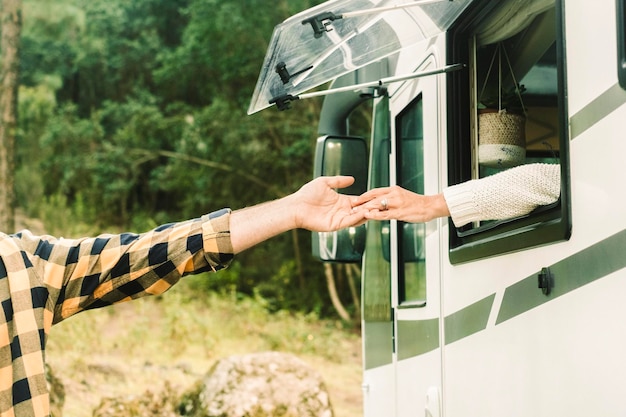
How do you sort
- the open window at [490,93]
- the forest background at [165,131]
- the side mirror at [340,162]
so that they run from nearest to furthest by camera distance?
the open window at [490,93]
the side mirror at [340,162]
the forest background at [165,131]

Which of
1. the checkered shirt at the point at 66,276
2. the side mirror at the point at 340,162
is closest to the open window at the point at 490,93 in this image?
the checkered shirt at the point at 66,276

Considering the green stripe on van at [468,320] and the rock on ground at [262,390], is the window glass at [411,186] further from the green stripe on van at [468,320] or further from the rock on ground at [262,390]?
the rock on ground at [262,390]

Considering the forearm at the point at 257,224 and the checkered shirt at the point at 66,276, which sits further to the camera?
the forearm at the point at 257,224

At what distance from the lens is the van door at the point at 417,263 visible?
2734 mm

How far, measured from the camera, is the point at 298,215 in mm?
1987

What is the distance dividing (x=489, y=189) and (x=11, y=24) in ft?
33.7

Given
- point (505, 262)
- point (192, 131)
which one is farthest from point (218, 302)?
point (505, 262)

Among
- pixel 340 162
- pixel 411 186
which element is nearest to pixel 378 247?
pixel 340 162

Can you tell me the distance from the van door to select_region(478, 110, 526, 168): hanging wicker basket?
0.78 feet

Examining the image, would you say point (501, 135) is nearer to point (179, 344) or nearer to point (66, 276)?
point (66, 276)

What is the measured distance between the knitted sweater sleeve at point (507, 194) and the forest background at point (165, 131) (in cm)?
1208

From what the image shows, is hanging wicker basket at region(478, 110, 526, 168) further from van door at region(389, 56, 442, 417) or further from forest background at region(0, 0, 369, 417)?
forest background at region(0, 0, 369, 417)

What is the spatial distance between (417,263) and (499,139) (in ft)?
2.85

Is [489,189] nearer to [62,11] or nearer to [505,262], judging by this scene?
[505,262]
